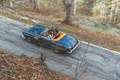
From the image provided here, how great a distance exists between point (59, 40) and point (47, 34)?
1.11 metres

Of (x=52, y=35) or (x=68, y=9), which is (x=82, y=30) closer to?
(x=68, y=9)

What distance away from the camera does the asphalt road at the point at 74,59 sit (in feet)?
21.9

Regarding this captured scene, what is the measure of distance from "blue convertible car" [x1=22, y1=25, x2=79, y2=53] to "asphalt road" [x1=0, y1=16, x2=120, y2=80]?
0.59 m

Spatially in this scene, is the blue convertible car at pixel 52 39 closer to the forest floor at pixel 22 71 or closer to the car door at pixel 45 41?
the car door at pixel 45 41

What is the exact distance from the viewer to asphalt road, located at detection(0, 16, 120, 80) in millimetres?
6689

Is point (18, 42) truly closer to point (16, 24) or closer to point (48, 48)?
point (48, 48)

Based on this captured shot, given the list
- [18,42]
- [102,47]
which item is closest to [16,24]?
[18,42]

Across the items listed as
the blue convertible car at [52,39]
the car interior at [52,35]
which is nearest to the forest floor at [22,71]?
the blue convertible car at [52,39]

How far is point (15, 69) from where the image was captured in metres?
4.91

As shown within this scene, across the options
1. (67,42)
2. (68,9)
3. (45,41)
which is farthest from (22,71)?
(68,9)

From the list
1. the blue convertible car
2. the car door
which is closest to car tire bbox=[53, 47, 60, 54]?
the blue convertible car

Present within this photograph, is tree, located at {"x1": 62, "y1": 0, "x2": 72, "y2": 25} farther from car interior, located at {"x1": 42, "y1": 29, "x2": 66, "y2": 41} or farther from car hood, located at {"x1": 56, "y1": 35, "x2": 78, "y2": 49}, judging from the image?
car hood, located at {"x1": 56, "y1": 35, "x2": 78, "y2": 49}

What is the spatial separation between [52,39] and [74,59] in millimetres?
2282

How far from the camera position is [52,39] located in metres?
7.82
